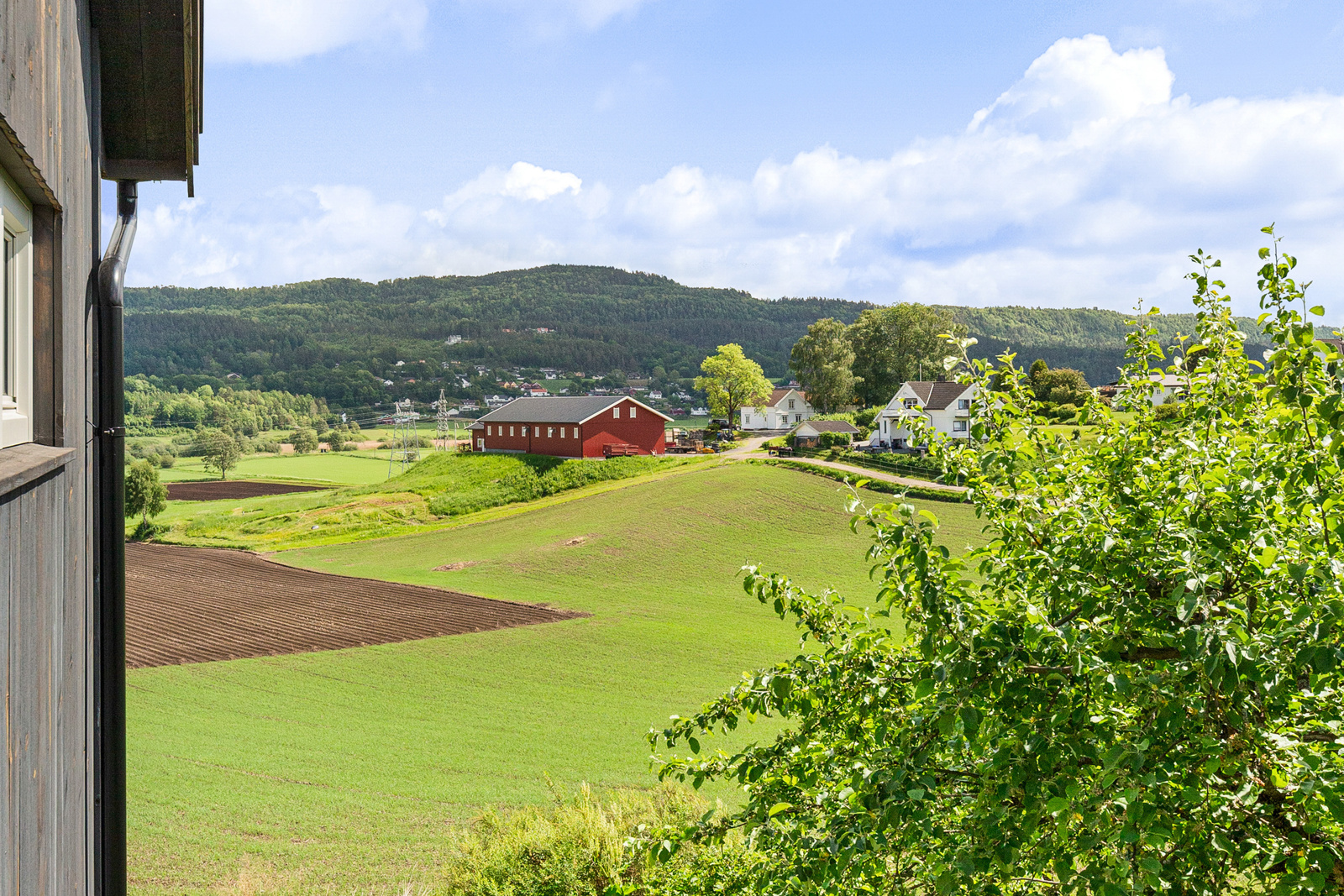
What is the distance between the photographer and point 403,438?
268 ft

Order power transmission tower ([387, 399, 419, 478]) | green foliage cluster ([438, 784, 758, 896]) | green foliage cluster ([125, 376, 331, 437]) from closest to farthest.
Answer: green foliage cluster ([438, 784, 758, 896])
power transmission tower ([387, 399, 419, 478])
green foliage cluster ([125, 376, 331, 437])

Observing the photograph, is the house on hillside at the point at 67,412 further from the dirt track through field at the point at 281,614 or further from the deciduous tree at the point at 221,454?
the deciduous tree at the point at 221,454

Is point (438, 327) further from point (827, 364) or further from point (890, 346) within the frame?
point (890, 346)

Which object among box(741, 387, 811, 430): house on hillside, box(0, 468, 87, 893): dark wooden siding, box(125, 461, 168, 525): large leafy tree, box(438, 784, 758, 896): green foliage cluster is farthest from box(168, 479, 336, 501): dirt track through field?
box(0, 468, 87, 893): dark wooden siding

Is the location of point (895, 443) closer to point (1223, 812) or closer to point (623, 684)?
point (623, 684)

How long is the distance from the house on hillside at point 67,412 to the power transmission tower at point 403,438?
64569 millimetres

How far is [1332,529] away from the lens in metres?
2.40

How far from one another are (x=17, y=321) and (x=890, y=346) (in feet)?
222

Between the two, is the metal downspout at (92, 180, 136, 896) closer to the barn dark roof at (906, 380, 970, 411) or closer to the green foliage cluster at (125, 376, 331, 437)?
the barn dark roof at (906, 380, 970, 411)

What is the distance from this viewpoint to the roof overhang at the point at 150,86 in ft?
12.0

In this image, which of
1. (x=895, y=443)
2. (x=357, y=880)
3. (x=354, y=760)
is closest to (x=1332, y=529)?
(x=357, y=880)

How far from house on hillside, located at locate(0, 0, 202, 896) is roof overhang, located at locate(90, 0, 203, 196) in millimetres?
10

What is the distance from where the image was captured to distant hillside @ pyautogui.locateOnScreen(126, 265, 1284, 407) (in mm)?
111688

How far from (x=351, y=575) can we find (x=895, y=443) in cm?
3254
